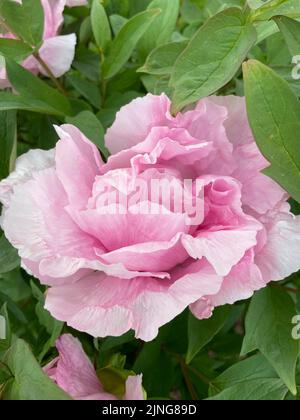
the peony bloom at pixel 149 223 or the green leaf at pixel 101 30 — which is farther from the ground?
the green leaf at pixel 101 30

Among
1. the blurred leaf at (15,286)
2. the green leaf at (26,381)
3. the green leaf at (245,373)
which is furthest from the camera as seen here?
the blurred leaf at (15,286)

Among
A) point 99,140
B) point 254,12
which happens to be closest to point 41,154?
point 99,140

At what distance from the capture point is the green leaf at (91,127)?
1.60 ft

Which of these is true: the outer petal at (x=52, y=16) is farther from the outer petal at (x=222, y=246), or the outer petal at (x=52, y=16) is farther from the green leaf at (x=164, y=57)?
the outer petal at (x=222, y=246)

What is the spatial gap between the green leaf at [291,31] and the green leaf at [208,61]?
20 millimetres

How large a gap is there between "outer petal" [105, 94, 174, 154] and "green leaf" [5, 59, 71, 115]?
7 centimetres

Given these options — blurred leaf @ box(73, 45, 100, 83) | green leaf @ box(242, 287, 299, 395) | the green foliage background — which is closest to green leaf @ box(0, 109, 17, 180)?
the green foliage background

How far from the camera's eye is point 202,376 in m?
0.59

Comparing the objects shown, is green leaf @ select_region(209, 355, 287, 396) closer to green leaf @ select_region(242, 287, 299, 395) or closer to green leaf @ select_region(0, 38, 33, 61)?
green leaf @ select_region(242, 287, 299, 395)

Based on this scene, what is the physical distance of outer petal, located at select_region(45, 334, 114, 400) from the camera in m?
0.44

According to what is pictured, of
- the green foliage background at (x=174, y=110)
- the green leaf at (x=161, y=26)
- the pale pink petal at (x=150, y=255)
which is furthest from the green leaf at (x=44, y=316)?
the green leaf at (x=161, y=26)

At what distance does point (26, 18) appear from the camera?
19.4 inches

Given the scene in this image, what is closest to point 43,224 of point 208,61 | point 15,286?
point 208,61
